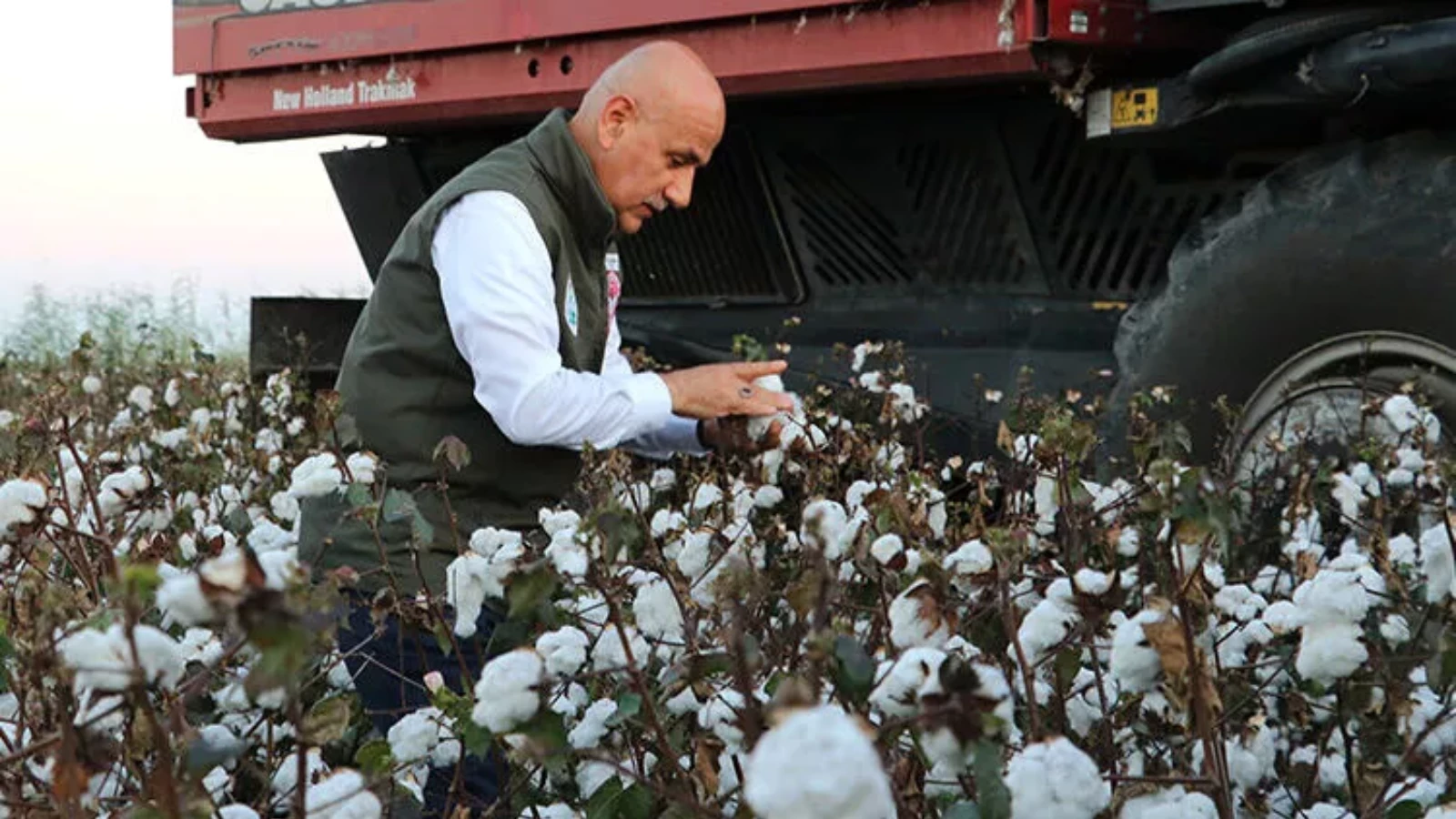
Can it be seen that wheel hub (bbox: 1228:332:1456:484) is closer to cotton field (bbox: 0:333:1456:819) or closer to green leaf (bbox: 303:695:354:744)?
cotton field (bbox: 0:333:1456:819)

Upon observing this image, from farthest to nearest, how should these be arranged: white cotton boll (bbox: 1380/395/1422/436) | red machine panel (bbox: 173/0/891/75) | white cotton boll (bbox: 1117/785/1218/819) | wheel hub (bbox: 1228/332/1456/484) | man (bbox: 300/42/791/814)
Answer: red machine panel (bbox: 173/0/891/75) < wheel hub (bbox: 1228/332/1456/484) < white cotton boll (bbox: 1380/395/1422/436) < man (bbox: 300/42/791/814) < white cotton boll (bbox: 1117/785/1218/819)

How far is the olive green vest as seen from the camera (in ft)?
12.6

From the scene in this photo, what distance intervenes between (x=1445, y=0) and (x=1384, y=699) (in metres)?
3.12

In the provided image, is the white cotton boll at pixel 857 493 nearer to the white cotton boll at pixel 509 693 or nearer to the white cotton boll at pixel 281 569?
the white cotton boll at pixel 509 693

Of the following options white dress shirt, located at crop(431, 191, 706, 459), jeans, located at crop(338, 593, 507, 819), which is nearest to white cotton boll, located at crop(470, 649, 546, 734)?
jeans, located at crop(338, 593, 507, 819)

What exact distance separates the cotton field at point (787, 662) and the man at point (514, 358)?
158mm

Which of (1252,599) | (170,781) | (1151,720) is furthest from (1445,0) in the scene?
(170,781)

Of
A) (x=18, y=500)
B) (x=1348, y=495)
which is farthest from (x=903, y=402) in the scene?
(x=18, y=500)

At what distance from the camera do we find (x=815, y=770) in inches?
49.9

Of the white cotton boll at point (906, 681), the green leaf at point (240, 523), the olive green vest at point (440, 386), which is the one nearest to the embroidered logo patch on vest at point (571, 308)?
the olive green vest at point (440, 386)

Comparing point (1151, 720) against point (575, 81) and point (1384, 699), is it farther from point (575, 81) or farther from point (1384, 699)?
point (575, 81)

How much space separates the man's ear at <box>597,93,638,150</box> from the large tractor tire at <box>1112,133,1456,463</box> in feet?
6.21

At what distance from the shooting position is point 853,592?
3.29 m

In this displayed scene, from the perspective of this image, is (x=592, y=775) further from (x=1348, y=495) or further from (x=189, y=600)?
(x=1348, y=495)
